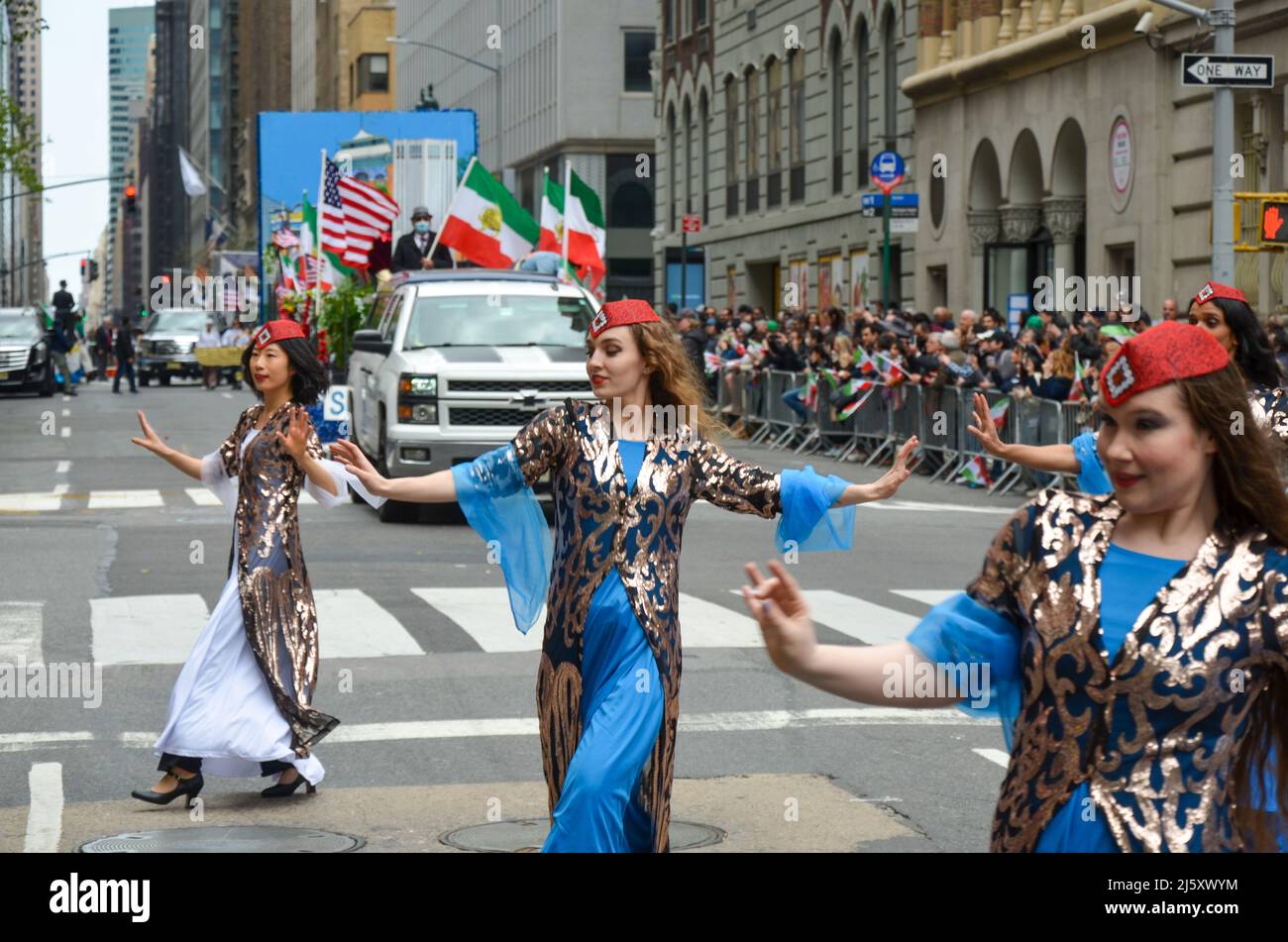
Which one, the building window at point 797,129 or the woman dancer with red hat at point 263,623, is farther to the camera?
the building window at point 797,129

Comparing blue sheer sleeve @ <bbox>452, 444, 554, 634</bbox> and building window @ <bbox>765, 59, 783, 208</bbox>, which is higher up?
building window @ <bbox>765, 59, 783, 208</bbox>

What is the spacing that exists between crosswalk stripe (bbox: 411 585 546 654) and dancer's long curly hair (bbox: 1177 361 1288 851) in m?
7.74

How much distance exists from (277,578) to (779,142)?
3949 centimetres

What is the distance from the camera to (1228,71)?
19312mm

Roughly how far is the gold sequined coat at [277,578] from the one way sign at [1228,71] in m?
13.2

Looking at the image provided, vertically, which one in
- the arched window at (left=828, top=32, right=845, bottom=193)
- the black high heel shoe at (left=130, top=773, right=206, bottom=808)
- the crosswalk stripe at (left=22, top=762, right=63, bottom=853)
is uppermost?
the arched window at (left=828, top=32, right=845, bottom=193)

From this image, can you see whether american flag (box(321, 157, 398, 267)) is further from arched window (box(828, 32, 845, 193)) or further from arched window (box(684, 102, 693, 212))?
arched window (box(684, 102, 693, 212))

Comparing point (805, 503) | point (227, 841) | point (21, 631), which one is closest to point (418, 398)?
point (21, 631)

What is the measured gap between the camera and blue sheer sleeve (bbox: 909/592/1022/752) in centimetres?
369

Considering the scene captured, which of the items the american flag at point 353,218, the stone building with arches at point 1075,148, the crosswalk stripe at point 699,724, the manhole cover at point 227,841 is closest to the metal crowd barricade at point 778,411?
the stone building with arches at point 1075,148

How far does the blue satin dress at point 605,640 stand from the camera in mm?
5387

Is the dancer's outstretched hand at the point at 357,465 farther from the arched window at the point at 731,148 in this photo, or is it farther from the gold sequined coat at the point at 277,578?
the arched window at the point at 731,148

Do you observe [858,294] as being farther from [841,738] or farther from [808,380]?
[841,738]

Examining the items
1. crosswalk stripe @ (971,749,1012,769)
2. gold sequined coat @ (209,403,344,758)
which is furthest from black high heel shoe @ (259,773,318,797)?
crosswalk stripe @ (971,749,1012,769)
